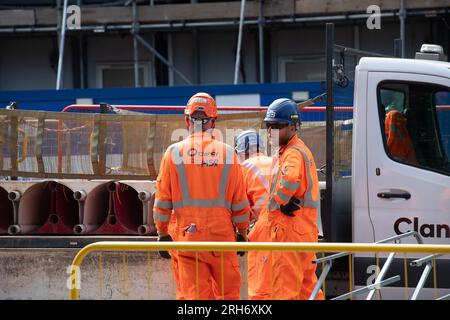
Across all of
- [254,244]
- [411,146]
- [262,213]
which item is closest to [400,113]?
[411,146]

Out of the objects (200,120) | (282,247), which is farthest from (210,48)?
(282,247)

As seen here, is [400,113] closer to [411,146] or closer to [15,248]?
[411,146]

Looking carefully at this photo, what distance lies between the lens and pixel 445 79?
635cm

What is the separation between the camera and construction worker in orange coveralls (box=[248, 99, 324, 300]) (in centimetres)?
582

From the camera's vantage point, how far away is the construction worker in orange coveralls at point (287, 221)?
19.1 ft

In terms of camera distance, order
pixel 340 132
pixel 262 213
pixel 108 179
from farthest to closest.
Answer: pixel 108 179 < pixel 340 132 < pixel 262 213

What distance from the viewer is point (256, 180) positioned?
6410 millimetres

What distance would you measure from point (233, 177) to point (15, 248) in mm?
1801

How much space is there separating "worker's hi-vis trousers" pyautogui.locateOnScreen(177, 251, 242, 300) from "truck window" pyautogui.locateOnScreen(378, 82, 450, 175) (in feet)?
4.96

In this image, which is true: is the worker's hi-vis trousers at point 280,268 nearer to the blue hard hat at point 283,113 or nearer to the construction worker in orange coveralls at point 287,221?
the construction worker in orange coveralls at point 287,221

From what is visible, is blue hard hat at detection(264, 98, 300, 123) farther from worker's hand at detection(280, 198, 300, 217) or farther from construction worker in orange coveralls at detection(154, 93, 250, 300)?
worker's hand at detection(280, 198, 300, 217)

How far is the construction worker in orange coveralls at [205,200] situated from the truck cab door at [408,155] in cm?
108

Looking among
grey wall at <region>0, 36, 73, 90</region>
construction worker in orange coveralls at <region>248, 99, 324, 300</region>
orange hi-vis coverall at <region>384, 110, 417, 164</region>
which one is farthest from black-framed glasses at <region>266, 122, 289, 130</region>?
grey wall at <region>0, 36, 73, 90</region>
